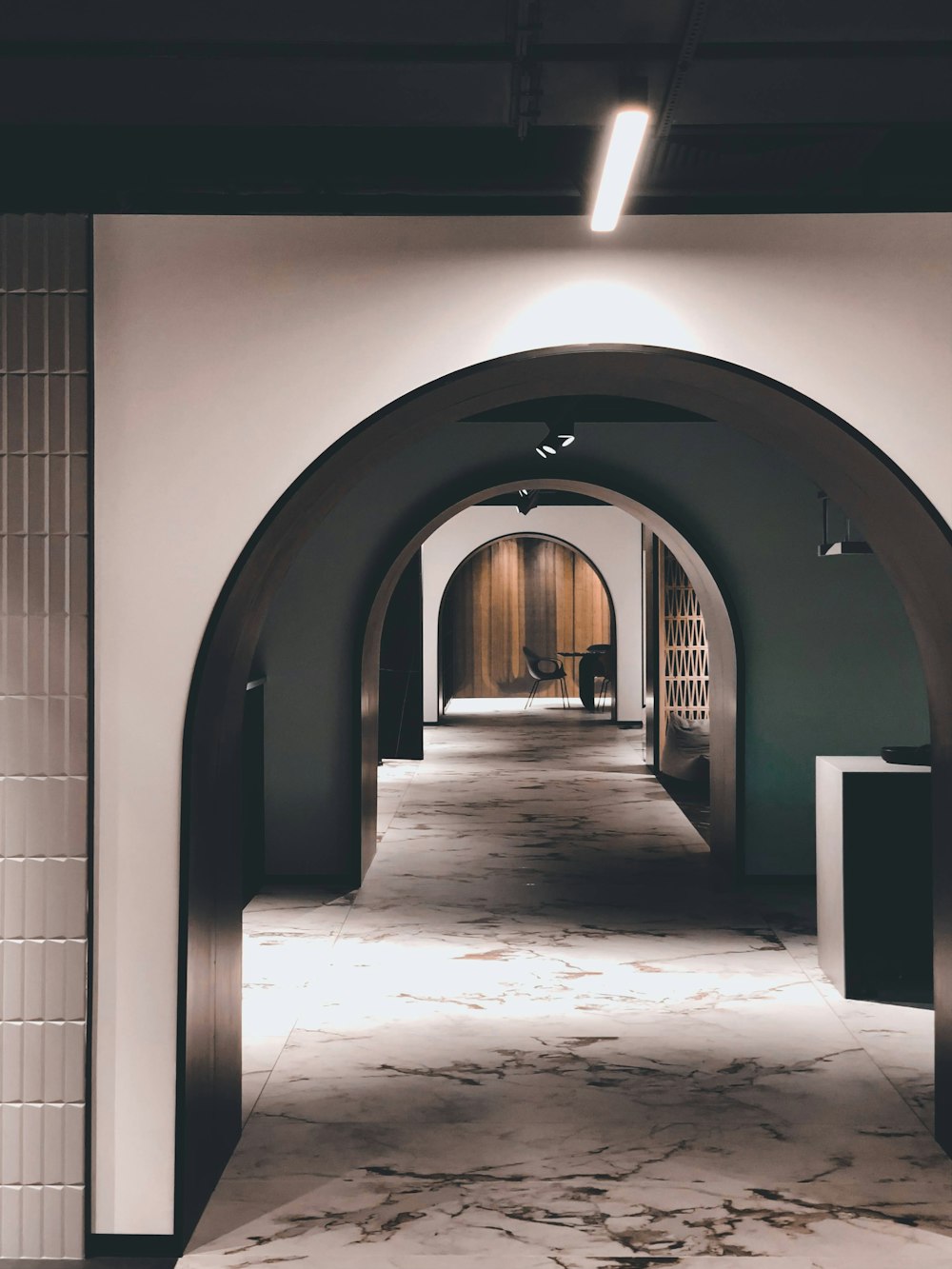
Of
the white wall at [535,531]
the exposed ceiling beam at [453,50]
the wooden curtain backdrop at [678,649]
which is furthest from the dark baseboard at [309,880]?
the white wall at [535,531]

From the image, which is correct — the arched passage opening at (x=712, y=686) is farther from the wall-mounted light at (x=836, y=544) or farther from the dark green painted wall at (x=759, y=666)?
the wall-mounted light at (x=836, y=544)

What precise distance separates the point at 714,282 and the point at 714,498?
4240 mm

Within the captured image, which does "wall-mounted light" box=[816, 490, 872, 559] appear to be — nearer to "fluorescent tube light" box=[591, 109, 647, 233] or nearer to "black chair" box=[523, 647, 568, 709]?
"fluorescent tube light" box=[591, 109, 647, 233]

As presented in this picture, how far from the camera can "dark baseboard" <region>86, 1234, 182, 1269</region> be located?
3180 millimetres

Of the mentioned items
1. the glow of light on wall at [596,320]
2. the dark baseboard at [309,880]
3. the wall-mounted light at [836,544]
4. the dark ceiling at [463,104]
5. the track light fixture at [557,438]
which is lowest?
the dark baseboard at [309,880]

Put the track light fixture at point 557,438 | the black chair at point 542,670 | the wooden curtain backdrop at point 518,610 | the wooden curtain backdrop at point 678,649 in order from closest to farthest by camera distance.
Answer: the track light fixture at point 557,438 → the wooden curtain backdrop at point 678,649 → the black chair at point 542,670 → the wooden curtain backdrop at point 518,610

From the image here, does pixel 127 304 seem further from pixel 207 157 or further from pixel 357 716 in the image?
pixel 357 716

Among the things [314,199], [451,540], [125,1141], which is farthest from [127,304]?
[451,540]

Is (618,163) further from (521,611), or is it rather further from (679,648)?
(521,611)

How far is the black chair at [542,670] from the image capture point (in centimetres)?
1980

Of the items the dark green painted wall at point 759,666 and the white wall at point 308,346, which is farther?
the dark green painted wall at point 759,666

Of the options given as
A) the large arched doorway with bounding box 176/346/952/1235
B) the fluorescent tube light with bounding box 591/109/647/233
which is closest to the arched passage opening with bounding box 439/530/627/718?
the large arched doorway with bounding box 176/346/952/1235

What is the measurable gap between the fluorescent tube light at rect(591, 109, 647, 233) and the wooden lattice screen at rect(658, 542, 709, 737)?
28.9ft

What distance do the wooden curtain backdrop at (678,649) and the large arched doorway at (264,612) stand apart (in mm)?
7706
